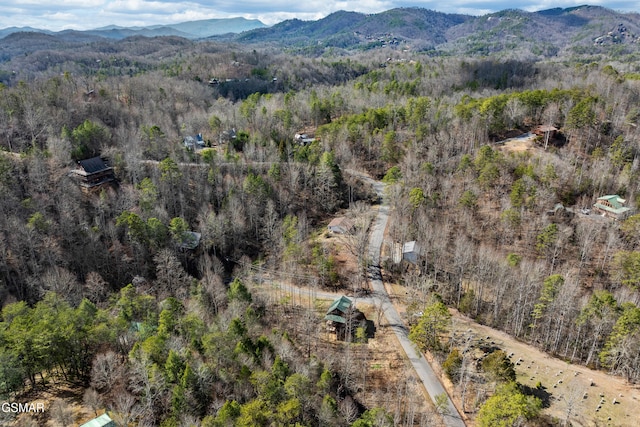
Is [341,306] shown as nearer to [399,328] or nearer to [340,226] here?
[399,328]

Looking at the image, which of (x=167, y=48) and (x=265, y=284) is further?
(x=167, y=48)

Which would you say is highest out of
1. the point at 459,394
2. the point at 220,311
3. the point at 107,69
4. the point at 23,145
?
the point at 107,69

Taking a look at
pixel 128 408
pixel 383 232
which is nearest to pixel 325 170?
pixel 383 232

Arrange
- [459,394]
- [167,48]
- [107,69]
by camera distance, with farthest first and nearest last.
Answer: [167,48] < [107,69] < [459,394]

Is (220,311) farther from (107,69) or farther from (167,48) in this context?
(167,48)

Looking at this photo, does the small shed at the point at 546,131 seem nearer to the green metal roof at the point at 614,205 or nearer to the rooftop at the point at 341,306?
the green metal roof at the point at 614,205
